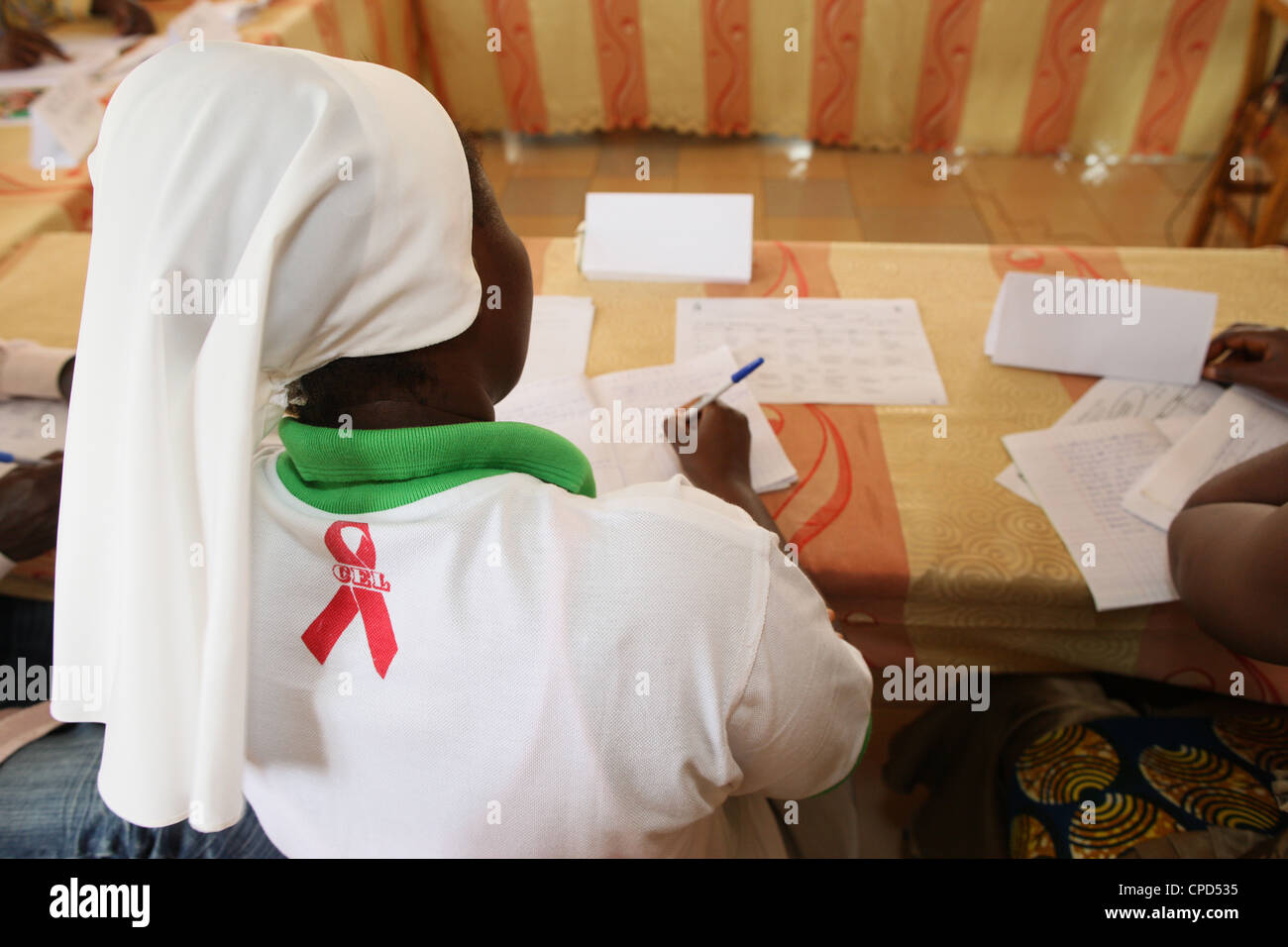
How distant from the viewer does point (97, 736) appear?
0.97 meters

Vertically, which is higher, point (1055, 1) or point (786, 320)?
point (1055, 1)

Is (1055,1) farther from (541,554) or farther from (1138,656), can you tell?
(541,554)

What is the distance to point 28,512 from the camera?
101cm

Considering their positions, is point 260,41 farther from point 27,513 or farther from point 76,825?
point 76,825

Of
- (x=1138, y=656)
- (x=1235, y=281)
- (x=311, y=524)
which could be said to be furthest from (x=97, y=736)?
(x=1235, y=281)

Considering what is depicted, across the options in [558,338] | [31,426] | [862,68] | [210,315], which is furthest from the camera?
[862,68]

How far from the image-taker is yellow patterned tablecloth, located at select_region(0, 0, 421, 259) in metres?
1.61

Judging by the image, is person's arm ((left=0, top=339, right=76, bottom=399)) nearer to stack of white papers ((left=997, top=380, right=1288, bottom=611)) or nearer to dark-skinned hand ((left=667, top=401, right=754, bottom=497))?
dark-skinned hand ((left=667, top=401, right=754, bottom=497))

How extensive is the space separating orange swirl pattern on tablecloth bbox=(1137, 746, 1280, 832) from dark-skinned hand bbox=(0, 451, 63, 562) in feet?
4.65

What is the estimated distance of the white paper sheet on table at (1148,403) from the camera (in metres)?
1.10

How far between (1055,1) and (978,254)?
2.14 meters

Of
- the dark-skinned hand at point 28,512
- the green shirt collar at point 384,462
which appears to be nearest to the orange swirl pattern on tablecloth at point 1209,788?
the green shirt collar at point 384,462

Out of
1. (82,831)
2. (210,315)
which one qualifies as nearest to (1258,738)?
(210,315)

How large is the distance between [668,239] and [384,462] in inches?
36.4
